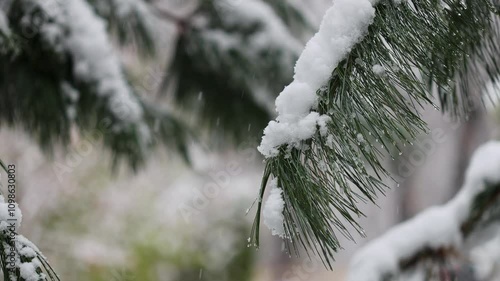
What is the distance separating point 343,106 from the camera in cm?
42

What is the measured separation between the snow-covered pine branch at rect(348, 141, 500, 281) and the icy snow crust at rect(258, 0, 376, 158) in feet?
1.46

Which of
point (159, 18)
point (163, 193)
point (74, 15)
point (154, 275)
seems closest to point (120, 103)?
point (74, 15)

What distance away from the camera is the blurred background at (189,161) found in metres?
1.27

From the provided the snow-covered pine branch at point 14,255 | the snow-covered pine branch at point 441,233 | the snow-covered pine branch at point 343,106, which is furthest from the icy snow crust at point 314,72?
the snow-covered pine branch at point 441,233

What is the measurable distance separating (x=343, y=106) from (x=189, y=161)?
2.78 feet

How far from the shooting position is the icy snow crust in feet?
1.34

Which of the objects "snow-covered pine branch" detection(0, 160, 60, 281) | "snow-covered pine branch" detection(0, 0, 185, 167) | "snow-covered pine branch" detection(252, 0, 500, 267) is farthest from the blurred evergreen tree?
"snow-covered pine branch" detection(252, 0, 500, 267)

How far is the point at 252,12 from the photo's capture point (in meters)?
1.29

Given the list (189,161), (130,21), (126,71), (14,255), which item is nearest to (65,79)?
(126,71)

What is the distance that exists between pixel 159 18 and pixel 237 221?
2.78m

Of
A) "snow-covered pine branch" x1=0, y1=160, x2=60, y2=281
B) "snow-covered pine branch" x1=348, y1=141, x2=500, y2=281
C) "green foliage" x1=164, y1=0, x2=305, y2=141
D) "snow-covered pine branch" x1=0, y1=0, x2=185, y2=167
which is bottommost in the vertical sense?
"snow-covered pine branch" x1=0, y1=160, x2=60, y2=281

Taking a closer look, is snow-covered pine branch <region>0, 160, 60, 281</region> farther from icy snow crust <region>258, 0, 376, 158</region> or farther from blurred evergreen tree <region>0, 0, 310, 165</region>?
blurred evergreen tree <region>0, 0, 310, 165</region>

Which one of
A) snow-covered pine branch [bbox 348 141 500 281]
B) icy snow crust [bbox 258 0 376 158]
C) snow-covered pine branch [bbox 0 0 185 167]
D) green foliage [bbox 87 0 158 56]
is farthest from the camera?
green foliage [bbox 87 0 158 56]

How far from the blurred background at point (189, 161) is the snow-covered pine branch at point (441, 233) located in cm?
12
